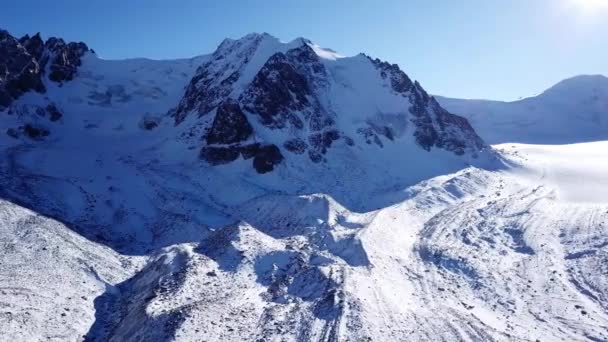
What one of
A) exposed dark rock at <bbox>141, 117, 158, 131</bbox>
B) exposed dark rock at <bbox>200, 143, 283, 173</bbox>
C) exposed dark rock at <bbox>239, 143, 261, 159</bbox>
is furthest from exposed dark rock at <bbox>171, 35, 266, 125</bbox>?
exposed dark rock at <bbox>239, 143, 261, 159</bbox>

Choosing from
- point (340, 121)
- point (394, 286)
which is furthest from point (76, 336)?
point (340, 121)

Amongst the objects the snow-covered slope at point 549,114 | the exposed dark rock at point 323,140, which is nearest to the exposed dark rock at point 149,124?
the exposed dark rock at point 323,140

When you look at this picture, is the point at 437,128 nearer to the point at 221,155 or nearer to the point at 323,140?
the point at 323,140

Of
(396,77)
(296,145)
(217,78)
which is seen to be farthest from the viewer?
(396,77)

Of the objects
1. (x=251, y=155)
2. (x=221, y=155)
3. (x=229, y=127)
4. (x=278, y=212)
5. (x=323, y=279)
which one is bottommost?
(x=323, y=279)

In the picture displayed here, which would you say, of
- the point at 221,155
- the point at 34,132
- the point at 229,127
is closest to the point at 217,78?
the point at 229,127
